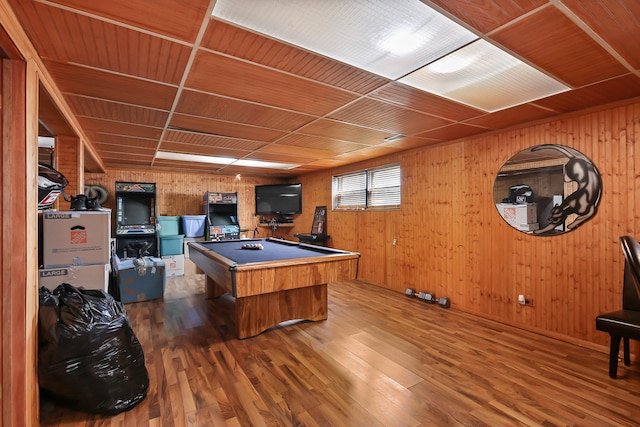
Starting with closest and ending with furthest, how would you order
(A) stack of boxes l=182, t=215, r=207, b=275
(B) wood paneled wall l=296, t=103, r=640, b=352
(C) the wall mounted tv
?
(B) wood paneled wall l=296, t=103, r=640, b=352 → (A) stack of boxes l=182, t=215, r=207, b=275 → (C) the wall mounted tv

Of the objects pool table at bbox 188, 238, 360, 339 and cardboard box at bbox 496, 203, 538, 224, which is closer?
pool table at bbox 188, 238, 360, 339

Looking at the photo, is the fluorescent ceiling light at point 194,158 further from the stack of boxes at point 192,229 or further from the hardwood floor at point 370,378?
the hardwood floor at point 370,378

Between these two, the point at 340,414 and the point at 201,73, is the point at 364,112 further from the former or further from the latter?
the point at 340,414

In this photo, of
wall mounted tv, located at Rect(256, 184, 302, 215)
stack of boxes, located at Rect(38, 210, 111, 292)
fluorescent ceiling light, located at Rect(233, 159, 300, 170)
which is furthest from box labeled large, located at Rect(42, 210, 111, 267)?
wall mounted tv, located at Rect(256, 184, 302, 215)

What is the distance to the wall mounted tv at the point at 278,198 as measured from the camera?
7.65 meters

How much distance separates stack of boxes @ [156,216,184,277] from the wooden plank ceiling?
8.56 feet

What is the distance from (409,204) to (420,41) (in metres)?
3.32

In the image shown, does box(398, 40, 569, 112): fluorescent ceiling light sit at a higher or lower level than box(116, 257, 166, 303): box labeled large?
higher

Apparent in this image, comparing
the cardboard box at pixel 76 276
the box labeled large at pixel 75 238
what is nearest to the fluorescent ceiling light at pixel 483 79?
the box labeled large at pixel 75 238

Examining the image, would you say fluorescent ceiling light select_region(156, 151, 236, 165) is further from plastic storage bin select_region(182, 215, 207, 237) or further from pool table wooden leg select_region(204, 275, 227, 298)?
pool table wooden leg select_region(204, 275, 227, 298)

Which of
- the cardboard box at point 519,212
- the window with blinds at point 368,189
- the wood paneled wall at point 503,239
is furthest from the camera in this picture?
the window with blinds at point 368,189

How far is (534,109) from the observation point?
9.75ft

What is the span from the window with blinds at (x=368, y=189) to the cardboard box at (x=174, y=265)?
353 centimetres

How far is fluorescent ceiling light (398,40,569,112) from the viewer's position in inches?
79.5
